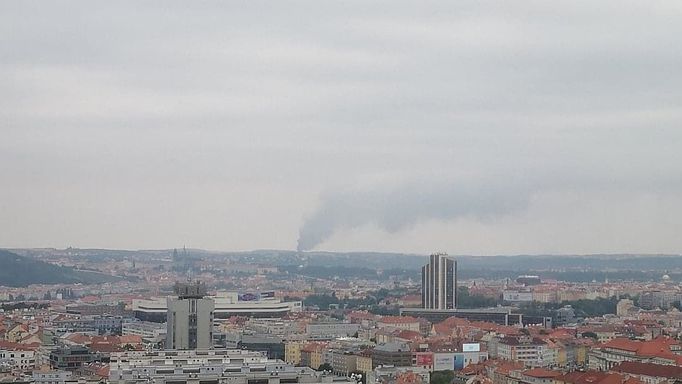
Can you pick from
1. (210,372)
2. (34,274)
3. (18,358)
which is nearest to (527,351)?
(18,358)

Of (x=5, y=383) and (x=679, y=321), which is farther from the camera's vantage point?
(x=679, y=321)

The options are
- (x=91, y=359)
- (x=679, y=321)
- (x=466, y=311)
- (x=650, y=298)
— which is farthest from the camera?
(x=650, y=298)

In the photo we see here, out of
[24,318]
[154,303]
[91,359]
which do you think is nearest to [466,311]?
[154,303]

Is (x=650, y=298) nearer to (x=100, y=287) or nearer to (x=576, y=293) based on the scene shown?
(x=576, y=293)

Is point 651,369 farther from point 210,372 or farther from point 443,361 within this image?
point 210,372

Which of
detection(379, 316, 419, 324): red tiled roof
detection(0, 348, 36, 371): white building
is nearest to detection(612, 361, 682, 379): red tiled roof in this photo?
→ detection(0, 348, 36, 371): white building

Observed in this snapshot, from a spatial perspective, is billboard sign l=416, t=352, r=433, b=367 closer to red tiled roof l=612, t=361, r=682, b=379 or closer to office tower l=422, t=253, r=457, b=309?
red tiled roof l=612, t=361, r=682, b=379
